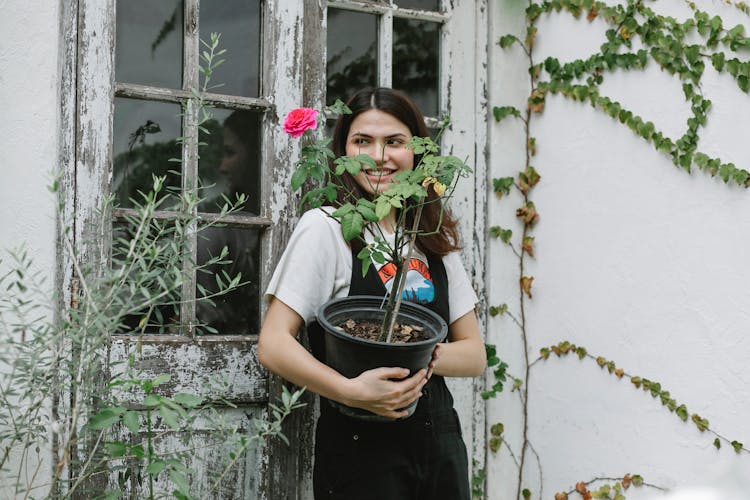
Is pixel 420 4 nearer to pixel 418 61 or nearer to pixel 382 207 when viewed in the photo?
pixel 418 61

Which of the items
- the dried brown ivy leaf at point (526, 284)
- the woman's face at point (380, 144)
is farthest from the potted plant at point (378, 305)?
the dried brown ivy leaf at point (526, 284)

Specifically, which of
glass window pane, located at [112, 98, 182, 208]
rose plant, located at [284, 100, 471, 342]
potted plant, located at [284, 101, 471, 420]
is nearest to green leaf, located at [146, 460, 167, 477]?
potted plant, located at [284, 101, 471, 420]

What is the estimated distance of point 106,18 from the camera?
90.9 inches

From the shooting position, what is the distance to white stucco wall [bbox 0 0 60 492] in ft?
7.00

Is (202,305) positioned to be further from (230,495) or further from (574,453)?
(574,453)

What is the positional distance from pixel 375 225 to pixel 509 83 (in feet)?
3.12

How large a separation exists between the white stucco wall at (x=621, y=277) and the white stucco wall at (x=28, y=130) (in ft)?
4.78

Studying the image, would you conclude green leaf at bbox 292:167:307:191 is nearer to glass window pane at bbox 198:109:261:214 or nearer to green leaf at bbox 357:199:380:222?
green leaf at bbox 357:199:380:222

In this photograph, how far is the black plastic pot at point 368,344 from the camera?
1.85 meters

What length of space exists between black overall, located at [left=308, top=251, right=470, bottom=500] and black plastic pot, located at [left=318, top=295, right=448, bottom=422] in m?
0.07

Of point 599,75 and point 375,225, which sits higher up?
point 599,75

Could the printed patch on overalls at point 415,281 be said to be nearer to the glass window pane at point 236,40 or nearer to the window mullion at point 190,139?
the window mullion at point 190,139

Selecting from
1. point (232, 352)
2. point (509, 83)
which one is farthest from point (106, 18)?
point (509, 83)

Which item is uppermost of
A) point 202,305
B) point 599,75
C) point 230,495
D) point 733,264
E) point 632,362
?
point 599,75
